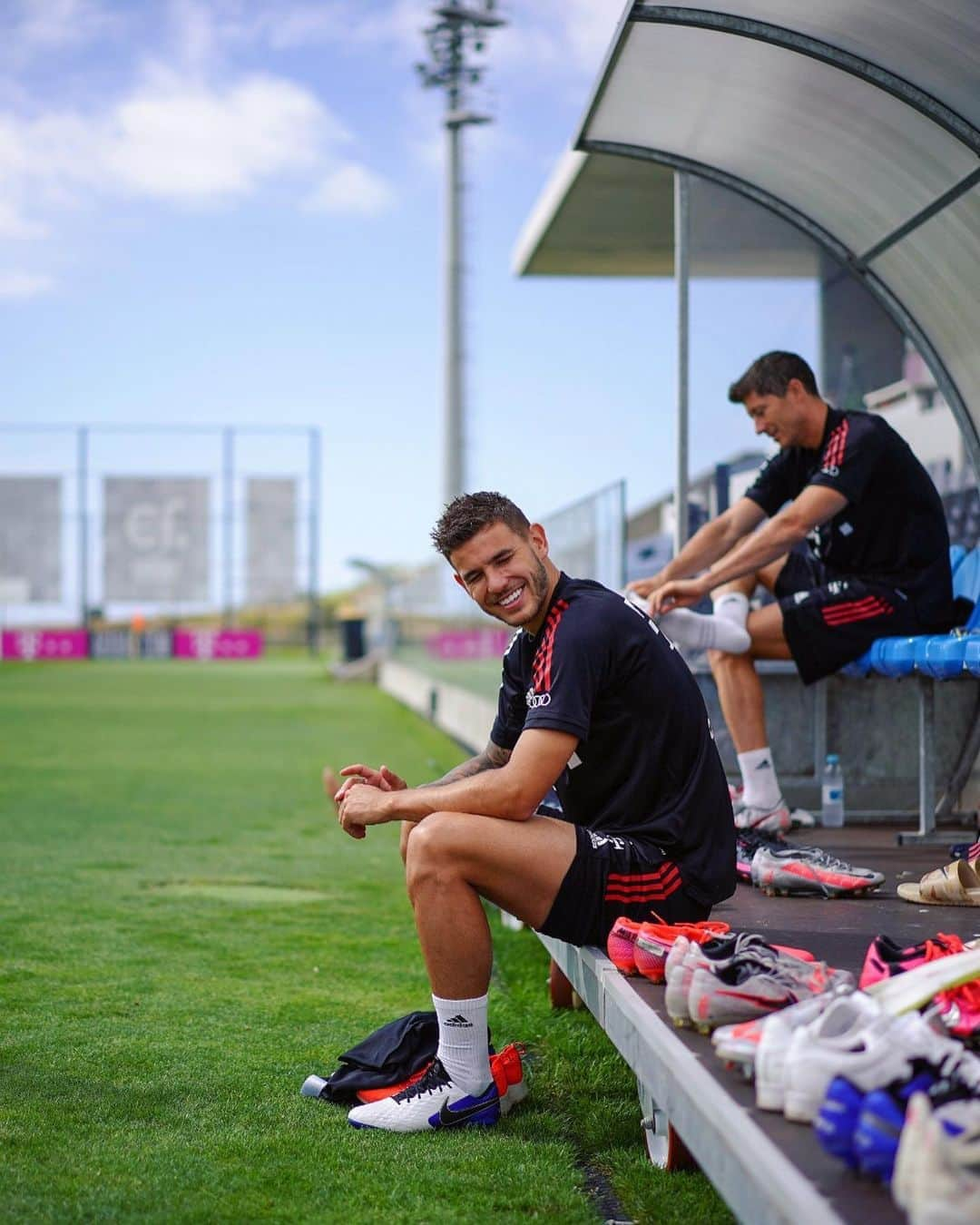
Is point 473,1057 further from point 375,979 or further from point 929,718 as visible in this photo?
point 929,718

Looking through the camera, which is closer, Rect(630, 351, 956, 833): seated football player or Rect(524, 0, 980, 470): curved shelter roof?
Rect(524, 0, 980, 470): curved shelter roof

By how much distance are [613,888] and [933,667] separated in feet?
7.17

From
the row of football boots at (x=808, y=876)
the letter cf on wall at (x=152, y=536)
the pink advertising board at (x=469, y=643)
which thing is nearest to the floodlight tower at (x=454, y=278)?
the pink advertising board at (x=469, y=643)

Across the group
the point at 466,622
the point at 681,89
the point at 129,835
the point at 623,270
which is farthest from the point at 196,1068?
the point at 466,622

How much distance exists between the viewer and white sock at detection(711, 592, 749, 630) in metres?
5.99

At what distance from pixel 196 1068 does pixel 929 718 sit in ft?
10.4

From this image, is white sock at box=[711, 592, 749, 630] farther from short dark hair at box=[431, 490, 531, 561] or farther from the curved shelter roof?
short dark hair at box=[431, 490, 531, 561]

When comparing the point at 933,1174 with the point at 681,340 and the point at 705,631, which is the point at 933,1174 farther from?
the point at 681,340

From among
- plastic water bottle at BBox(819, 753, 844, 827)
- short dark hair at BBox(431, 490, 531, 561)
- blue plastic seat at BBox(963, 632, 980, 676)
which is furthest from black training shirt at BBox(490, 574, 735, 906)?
plastic water bottle at BBox(819, 753, 844, 827)

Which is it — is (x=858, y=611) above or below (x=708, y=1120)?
above

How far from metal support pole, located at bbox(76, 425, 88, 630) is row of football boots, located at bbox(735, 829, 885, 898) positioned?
49.0m

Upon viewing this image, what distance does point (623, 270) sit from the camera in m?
10.9

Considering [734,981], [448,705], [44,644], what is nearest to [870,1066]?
[734,981]

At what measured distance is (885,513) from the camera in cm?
589
